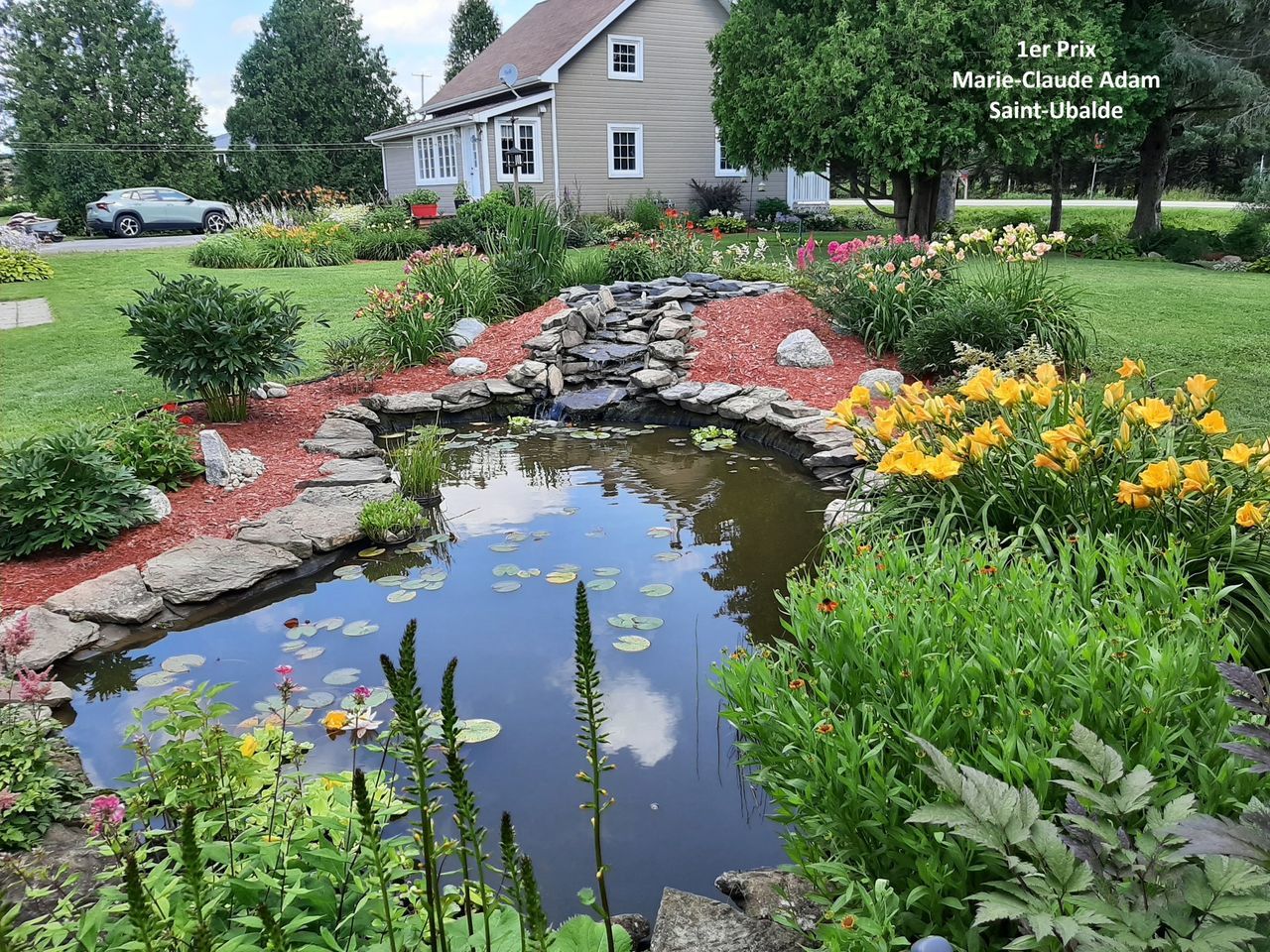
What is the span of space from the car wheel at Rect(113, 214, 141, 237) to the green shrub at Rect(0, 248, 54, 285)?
343 inches

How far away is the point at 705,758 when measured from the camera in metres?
3.42

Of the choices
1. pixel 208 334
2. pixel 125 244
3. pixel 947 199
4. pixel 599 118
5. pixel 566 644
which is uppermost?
pixel 599 118

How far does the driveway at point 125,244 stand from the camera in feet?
67.8

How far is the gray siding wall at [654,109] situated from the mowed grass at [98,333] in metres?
8.18

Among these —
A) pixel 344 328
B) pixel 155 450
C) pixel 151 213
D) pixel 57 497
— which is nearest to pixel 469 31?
pixel 151 213

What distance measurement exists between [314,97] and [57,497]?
3588 cm

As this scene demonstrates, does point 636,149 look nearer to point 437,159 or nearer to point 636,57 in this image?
point 636,57

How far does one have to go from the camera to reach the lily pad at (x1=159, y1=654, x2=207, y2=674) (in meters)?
4.07

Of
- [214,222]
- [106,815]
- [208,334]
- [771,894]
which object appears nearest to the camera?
[106,815]

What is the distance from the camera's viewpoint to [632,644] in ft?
13.8

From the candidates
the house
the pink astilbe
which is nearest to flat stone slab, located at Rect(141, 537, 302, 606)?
the pink astilbe

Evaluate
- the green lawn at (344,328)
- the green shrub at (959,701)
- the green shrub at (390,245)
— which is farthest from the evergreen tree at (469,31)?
the green shrub at (959,701)

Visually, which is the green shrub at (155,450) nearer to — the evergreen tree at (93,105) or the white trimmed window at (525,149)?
the white trimmed window at (525,149)

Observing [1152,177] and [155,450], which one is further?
[1152,177]
